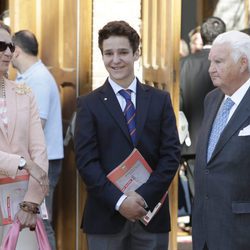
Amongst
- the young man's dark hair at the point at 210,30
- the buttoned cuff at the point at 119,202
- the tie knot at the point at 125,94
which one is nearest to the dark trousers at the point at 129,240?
the buttoned cuff at the point at 119,202

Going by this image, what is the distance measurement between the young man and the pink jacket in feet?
0.87

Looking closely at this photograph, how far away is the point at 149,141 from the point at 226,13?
318 inches

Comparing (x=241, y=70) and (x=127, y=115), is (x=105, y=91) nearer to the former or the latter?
(x=127, y=115)

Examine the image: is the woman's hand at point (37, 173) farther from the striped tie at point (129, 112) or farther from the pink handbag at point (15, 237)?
the striped tie at point (129, 112)

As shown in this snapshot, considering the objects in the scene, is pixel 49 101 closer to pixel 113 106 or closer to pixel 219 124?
pixel 113 106

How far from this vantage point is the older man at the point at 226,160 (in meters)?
4.04

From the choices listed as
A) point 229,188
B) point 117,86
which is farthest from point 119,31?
point 229,188

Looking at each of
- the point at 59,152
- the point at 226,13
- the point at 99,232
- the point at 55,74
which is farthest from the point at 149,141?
the point at 226,13

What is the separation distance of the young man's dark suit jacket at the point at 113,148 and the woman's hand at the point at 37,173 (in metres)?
0.27

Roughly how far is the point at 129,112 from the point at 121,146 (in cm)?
23

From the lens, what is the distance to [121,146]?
14.5 feet

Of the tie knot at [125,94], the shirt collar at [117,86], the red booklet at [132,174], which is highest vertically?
the shirt collar at [117,86]

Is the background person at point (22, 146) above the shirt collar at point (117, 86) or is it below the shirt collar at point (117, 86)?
below

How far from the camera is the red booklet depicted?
14.3 ft
